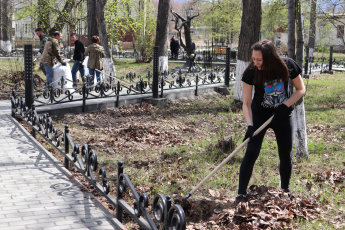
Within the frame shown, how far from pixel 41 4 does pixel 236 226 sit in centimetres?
1900

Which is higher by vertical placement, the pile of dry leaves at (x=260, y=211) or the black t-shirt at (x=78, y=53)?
the black t-shirt at (x=78, y=53)

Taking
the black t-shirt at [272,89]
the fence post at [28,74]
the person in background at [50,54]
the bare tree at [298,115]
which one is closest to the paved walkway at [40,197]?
the black t-shirt at [272,89]

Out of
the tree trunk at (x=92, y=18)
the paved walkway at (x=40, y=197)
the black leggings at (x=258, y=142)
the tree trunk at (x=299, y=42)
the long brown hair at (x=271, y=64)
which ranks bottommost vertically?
the paved walkway at (x=40, y=197)

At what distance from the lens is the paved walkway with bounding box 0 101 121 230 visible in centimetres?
390

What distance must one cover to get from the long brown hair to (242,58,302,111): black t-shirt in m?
0.08

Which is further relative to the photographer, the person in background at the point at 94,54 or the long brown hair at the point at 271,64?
the person in background at the point at 94,54

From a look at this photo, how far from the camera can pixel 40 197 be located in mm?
4547

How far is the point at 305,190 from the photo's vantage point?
4.89 m

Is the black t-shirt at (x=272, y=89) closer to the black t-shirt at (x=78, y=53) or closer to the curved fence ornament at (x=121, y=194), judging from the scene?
the curved fence ornament at (x=121, y=194)

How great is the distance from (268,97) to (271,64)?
0.34m

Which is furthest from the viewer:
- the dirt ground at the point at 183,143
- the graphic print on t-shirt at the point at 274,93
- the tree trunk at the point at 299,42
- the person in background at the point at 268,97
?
the tree trunk at the point at 299,42

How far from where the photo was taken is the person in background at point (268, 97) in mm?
3883

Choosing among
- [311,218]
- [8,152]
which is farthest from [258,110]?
[8,152]

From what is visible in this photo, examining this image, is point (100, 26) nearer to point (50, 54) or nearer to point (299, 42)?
point (50, 54)
